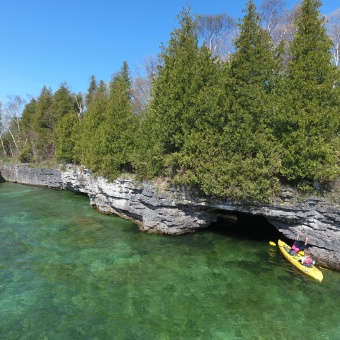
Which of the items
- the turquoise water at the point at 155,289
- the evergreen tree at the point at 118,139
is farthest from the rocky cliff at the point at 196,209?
the evergreen tree at the point at 118,139

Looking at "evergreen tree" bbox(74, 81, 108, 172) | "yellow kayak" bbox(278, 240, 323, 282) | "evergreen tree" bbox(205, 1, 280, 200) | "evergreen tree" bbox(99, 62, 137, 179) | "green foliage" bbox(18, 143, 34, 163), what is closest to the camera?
"yellow kayak" bbox(278, 240, 323, 282)

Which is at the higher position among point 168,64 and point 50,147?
point 168,64

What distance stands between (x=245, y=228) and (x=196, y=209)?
4.88 meters

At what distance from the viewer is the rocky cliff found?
13906 millimetres

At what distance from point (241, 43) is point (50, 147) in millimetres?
42823

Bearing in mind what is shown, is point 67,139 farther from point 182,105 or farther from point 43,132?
point 182,105

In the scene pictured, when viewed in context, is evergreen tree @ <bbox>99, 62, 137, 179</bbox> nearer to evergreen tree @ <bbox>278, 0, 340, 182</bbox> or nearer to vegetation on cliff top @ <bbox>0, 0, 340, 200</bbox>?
vegetation on cliff top @ <bbox>0, 0, 340, 200</bbox>

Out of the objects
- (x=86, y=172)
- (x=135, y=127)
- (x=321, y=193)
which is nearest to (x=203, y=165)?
(x=321, y=193)

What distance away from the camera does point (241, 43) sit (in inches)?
626

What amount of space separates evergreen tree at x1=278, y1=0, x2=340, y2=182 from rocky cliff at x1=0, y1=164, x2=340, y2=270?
66.6 inches

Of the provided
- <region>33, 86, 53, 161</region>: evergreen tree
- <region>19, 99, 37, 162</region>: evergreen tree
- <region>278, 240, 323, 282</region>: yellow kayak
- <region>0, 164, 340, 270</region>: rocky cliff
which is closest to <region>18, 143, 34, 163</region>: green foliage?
<region>19, 99, 37, 162</region>: evergreen tree

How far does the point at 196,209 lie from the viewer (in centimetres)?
1847

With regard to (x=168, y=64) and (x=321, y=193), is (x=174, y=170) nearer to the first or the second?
(x=168, y=64)

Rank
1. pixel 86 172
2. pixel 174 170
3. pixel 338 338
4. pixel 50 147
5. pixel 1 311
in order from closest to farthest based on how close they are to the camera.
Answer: pixel 338 338 < pixel 1 311 < pixel 174 170 < pixel 86 172 < pixel 50 147
